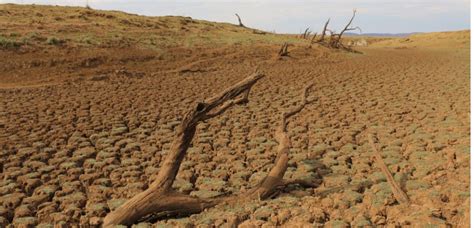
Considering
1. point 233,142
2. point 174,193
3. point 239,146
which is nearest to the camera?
point 174,193

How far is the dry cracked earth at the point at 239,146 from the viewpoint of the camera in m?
3.08

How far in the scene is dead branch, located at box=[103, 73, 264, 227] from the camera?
3.00 meters

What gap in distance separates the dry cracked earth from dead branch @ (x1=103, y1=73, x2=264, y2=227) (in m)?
0.09

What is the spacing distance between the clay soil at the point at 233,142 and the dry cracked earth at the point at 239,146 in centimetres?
1

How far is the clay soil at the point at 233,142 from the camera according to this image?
310 cm

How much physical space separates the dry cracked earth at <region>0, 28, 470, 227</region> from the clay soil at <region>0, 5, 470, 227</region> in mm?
15

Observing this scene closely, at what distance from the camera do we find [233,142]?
4938 mm

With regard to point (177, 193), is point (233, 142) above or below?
below

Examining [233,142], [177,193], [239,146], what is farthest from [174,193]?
[233,142]

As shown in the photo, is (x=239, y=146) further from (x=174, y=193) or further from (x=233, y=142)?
(x=174, y=193)

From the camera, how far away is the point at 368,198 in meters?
3.17

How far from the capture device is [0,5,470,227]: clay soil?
310 cm

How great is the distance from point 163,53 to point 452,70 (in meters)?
7.09

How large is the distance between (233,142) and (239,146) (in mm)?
221
